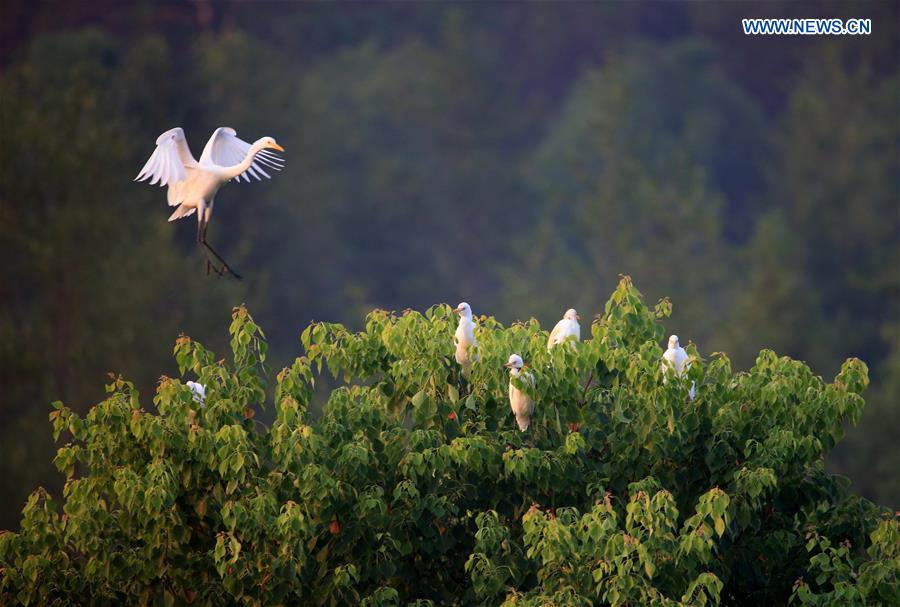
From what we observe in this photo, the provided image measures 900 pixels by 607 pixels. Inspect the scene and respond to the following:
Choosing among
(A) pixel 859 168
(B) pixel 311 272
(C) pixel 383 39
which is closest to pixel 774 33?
(A) pixel 859 168

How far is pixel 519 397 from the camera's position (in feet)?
42.3

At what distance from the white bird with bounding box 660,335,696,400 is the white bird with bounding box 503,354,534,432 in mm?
1004

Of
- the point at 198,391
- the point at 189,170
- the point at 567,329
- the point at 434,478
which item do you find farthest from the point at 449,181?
the point at 434,478

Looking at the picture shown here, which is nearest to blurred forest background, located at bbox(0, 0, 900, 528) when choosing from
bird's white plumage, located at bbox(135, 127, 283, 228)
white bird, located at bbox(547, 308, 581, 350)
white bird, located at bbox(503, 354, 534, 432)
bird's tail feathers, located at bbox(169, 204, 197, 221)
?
bird's tail feathers, located at bbox(169, 204, 197, 221)

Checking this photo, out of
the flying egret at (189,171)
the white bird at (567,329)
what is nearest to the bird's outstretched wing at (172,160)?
the flying egret at (189,171)

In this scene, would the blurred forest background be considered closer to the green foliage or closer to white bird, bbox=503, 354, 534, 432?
the green foliage

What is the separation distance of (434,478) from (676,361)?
7.23 ft

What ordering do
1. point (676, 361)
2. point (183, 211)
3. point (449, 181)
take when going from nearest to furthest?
1. point (676, 361)
2. point (183, 211)
3. point (449, 181)

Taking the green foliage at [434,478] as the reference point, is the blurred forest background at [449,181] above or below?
above

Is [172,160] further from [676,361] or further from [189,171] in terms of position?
[676,361]

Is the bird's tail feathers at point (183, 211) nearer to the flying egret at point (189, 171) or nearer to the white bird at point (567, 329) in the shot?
the flying egret at point (189, 171)

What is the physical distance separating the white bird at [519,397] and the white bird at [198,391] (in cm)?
225

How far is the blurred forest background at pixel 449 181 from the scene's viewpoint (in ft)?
155

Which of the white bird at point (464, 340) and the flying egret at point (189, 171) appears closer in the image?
the white bird at point (464, 340)
